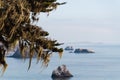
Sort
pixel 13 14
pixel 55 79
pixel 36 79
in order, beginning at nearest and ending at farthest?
pixel 13 14, pixel 36 79, pixel 55 79

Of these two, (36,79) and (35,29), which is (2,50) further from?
(36,79)

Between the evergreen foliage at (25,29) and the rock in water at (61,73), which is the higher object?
the evergreen foliage at (25,29)

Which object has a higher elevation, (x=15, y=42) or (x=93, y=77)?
(x=15, y=42)

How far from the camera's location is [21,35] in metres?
16.2

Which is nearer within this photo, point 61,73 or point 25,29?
point 25,29

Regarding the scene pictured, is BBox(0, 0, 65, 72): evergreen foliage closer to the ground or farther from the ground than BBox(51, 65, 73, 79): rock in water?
farther from the ground

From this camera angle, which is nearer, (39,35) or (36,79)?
(39,35)

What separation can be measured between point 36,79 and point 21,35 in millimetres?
100106

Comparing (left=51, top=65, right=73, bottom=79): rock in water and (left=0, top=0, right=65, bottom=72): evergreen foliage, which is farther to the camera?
(left=51, top=65, right=73, bottom=79): rock in water

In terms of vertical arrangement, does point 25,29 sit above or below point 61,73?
above

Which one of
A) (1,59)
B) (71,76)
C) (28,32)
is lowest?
(71,76)

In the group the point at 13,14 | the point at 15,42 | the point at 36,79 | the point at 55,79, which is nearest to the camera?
the point at 13,14

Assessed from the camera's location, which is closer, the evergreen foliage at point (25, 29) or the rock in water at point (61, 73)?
the evergreen foliage at point (25, 29)

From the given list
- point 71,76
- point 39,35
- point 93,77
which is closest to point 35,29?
point 39,35
